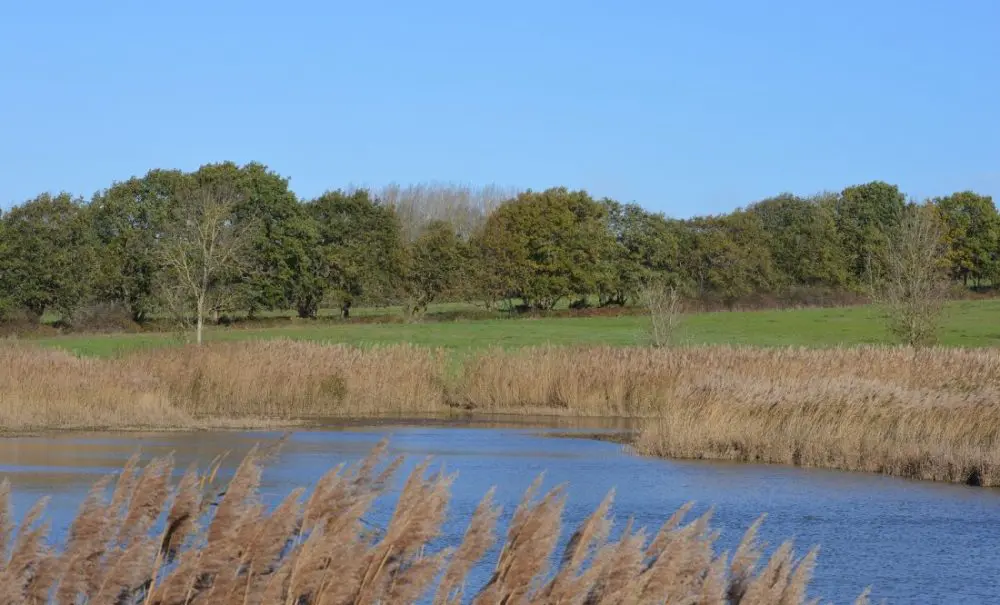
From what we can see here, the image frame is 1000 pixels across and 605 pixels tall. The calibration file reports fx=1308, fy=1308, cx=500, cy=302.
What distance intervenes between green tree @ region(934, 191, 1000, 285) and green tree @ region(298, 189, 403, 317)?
3979 cm

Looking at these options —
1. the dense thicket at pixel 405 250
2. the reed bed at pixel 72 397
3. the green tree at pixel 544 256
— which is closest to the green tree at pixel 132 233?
the dense thicket at pixel 405 250

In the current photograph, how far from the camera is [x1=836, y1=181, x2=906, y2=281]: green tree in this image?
284 ft

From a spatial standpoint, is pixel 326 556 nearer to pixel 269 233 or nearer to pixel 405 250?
pixel 269 233

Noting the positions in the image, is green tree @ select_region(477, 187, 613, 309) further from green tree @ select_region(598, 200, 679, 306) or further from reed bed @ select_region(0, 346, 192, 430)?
reed bed @ select_region(0, 346, 192, 430)

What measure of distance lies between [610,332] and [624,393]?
89.5 ft

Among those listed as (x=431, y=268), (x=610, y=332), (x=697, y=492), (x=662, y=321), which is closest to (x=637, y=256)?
(x=431, y=268)

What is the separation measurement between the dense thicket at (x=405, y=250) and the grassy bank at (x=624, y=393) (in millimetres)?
20781

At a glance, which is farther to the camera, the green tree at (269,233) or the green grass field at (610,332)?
the green tree at (269,233)

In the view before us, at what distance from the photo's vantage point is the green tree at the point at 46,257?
61281mm

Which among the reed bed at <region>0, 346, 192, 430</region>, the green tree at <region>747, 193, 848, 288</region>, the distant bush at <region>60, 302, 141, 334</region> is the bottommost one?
the reed bed at <region>0, 346, 192, 430</region>

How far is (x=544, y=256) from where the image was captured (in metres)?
75.8

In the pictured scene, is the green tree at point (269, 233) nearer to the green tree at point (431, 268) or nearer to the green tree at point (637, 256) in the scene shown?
the green tree at point (431, 268)

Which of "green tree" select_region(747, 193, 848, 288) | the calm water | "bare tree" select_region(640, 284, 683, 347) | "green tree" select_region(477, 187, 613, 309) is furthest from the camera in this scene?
"green tree" select_region(747, 193, 848, 288)

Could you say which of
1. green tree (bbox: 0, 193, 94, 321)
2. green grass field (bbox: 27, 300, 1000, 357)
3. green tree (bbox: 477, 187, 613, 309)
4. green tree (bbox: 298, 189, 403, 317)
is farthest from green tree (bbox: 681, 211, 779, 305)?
green tree (bbox: 0, 193, 94, 321)
